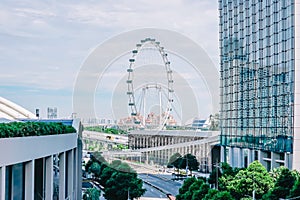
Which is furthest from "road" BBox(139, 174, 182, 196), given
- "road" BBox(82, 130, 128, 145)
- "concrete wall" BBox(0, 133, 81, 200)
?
"concrete wall" BBox(0, 133, 81, 200)

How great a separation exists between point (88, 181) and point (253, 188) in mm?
11595

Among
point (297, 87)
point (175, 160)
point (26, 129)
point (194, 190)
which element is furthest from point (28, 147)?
point (175, 160)

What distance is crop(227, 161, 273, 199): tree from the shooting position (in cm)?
1252

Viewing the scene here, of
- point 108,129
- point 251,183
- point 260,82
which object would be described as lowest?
point 251,183

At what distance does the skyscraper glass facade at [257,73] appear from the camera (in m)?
16.3

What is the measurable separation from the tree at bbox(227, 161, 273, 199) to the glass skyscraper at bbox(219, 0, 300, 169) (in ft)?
10.0

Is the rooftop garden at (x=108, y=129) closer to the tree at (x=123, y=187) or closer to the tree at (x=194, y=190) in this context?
the tree at (x=123, y=187)

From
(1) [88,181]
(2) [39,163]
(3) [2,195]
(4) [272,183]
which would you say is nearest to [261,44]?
(4) [272,183]

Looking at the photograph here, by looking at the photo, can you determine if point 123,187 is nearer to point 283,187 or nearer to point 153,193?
point 153,193

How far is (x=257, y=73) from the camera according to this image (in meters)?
18.9

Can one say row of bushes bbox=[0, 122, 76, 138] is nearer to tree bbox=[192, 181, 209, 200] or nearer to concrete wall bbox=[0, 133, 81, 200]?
concrete wall bbox=[0, 133, 81, 200]

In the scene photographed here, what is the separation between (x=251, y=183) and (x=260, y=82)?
674 cm

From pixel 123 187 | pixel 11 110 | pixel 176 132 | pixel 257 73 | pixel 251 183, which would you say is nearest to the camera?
pixel 251 183

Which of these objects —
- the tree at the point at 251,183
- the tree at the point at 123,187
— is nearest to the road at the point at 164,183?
the tree at the point at 123,187
